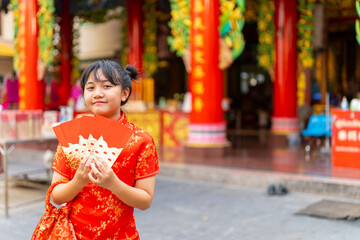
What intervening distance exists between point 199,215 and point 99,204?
3039mm

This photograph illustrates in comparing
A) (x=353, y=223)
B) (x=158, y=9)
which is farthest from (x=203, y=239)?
(x=158, y=9)

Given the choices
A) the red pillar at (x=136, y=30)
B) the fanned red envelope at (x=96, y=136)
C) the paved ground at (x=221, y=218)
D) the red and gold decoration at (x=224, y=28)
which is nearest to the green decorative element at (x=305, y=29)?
the red and gold decoration at (x=224, y=28)

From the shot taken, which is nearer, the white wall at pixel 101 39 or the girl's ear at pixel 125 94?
the girl's ear at pixel 125 94

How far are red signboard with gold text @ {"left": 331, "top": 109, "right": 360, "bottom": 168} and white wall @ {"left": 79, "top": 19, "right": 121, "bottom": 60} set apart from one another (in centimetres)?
1183

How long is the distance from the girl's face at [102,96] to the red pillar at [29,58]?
8.20 meters

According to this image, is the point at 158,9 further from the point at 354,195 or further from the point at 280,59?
the point at 354,195

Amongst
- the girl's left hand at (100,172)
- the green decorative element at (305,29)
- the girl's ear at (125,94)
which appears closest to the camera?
the girl's left hand at (100,172)

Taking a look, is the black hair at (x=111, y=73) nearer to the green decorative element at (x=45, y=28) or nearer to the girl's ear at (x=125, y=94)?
the girl's ear at (x=125, y=94)

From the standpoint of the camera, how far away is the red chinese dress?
64.1 inches

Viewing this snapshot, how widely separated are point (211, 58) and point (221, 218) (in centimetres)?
357

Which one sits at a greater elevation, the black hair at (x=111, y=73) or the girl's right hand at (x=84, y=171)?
the black hair at (x=111, y=73)

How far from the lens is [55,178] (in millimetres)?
1676

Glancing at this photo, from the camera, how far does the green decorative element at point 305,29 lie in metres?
10.1

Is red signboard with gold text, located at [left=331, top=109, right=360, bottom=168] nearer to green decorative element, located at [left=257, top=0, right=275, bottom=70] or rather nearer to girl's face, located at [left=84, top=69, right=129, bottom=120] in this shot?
green decorative element, located at [left=257, top=0, right=275, bottom=70]
